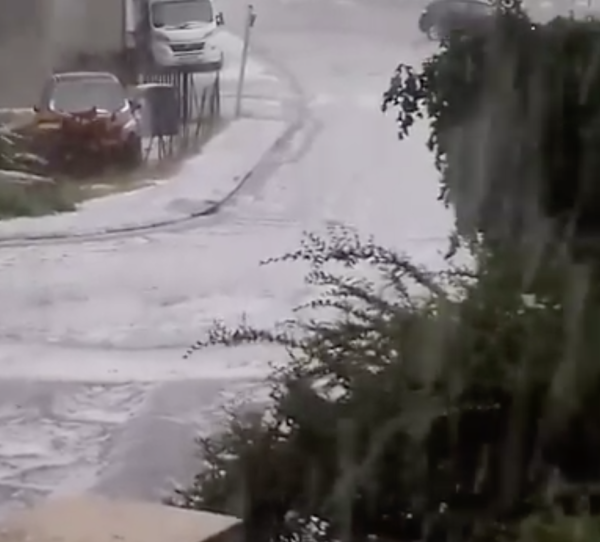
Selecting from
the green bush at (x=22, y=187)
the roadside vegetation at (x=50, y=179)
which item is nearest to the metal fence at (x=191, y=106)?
the roadside vegetation at (x=50, y=179)

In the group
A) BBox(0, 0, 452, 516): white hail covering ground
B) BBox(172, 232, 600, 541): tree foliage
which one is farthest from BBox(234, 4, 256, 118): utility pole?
BBox(172, 232, 600, 541): tree foliage

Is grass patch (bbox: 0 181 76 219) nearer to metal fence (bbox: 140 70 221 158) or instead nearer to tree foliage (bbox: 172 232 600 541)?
metal fence (bbox: 140 70 221 158)

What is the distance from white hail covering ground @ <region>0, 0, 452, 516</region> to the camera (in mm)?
1172

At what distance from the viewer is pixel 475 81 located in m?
1.14

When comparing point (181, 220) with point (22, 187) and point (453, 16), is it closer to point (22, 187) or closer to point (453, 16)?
point (22, 187)

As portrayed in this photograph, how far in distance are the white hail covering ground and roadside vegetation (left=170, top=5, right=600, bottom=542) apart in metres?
0.02

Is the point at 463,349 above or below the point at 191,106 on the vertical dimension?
below

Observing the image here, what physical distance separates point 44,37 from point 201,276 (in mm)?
283

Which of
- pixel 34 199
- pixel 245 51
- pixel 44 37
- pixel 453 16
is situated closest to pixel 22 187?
pixel 34 199

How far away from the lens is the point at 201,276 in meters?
1.20

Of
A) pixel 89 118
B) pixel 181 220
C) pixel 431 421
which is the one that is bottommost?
pixel 431 421

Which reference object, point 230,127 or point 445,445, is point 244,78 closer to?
point 230,127

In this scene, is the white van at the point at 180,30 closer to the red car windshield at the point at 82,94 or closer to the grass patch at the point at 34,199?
the red car windshield at the point at 82,94

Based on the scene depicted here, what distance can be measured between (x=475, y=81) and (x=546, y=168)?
0.11 meters
